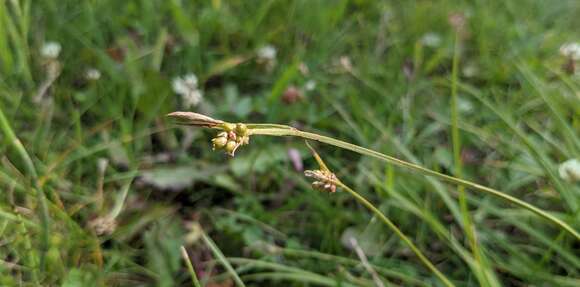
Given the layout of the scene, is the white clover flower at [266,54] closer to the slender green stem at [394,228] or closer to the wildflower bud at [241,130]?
the slender green stem at [394,228]

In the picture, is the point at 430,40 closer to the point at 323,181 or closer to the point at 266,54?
the point at 266,54

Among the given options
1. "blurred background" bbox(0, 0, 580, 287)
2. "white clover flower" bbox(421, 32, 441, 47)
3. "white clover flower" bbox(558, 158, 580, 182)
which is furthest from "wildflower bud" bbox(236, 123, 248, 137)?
"white clover flower" bbox(421, 32, 441, 47)

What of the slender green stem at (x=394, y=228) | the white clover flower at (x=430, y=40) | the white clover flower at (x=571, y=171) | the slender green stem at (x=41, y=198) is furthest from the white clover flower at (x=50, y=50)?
the white clover flower at (x=571, y=171)

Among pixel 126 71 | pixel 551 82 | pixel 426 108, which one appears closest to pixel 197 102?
pixel 126 71

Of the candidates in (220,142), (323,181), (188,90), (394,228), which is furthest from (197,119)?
(188,90)

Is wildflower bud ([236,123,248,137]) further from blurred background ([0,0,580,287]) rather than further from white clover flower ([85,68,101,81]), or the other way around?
white clover flower ([85,68,101,81])
